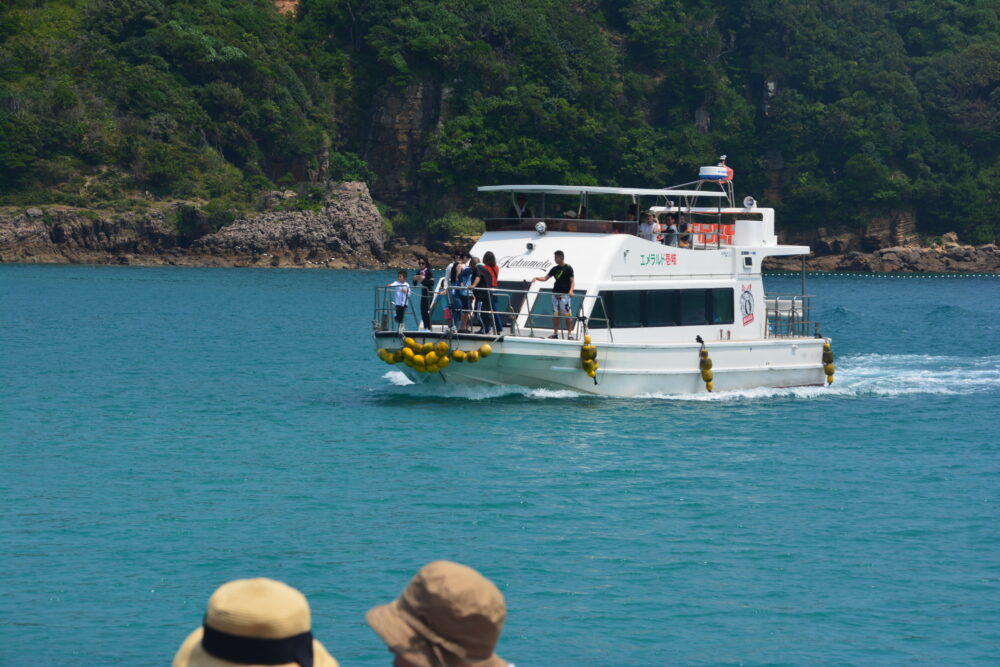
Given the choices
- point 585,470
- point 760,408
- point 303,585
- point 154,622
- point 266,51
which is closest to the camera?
point 154,622

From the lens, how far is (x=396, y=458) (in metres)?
21.0

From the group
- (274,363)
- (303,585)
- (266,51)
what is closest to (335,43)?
(266,51)

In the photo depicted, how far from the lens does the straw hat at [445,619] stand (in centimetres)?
503

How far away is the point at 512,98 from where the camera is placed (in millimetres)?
110000

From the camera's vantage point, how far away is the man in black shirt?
80.6ft

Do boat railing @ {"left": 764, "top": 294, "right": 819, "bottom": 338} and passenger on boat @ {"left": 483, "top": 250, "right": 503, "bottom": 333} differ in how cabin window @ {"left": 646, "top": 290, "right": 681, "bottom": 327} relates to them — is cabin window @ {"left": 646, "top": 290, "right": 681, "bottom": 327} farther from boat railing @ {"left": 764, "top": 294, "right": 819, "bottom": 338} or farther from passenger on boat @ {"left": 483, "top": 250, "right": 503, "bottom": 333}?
boat railing @ {"left": 764, "top": 294, "right": 819, "bottom": 338}

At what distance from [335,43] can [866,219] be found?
4726 centimetres

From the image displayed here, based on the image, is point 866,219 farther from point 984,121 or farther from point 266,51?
point 266,51

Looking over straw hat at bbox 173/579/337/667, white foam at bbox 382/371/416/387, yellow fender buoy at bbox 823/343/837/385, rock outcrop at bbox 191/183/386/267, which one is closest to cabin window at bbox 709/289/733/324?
yellow fender buoy at bbox 823/343/837/385

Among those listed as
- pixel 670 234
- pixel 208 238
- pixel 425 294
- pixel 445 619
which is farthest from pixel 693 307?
pixel 208 238

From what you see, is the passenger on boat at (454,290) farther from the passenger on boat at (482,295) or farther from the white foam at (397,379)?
the white foam at (397,379)

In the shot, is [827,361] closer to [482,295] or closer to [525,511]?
[482,295]

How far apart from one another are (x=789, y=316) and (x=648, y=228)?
4563mm

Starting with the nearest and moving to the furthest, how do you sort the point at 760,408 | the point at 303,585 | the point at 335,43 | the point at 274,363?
the point at 303,585
the point at 760,408
the point at 274,363
the point at 335,43
